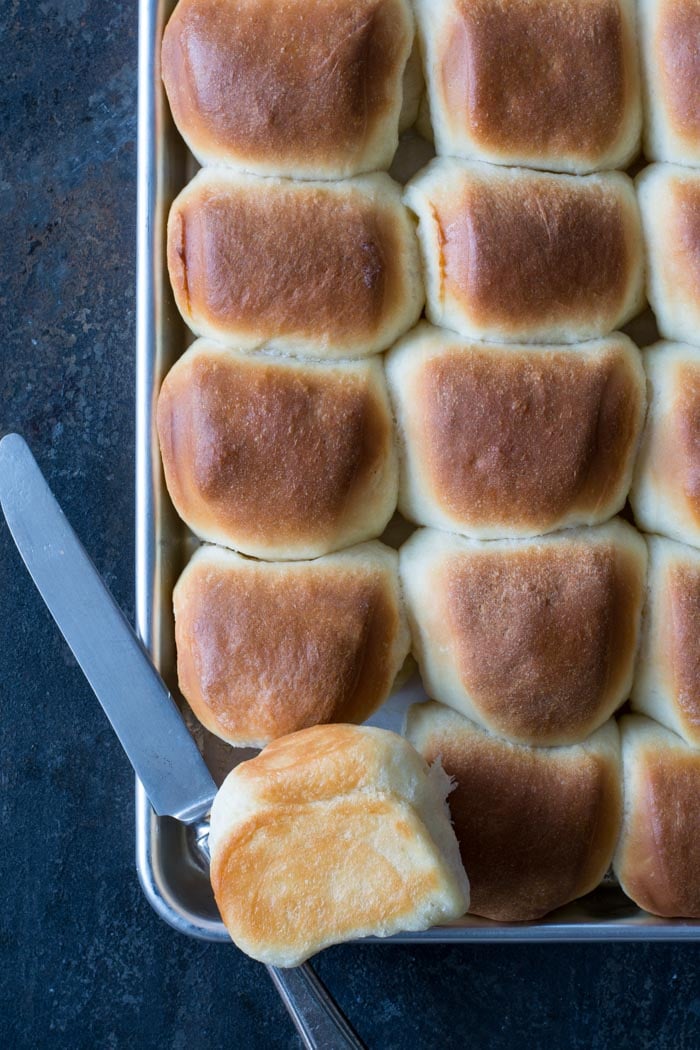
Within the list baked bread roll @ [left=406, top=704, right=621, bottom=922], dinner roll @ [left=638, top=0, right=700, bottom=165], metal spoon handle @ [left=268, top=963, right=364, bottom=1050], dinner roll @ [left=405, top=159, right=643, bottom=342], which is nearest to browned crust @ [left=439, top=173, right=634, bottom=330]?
dinner roll @ [left=405, top=159, right=643, bottom=342]

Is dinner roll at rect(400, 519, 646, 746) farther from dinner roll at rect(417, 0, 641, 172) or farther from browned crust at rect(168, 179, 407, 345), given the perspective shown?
dinner roll at rect(417, 0, 641, 172)

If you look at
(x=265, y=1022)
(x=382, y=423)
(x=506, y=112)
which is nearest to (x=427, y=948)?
(x=265, y=1022)

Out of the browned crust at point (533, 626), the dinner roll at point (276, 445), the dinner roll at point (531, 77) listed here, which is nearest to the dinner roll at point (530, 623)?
the browned crust at point (533, 626)

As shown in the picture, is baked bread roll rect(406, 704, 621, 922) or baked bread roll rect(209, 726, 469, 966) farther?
baked bread roll rect(406, 704, 621, 922)

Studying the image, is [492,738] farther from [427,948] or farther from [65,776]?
[65,776]

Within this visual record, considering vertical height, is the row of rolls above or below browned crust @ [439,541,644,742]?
above

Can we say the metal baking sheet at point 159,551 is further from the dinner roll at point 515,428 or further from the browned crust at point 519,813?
the dinner roll at point 515,428

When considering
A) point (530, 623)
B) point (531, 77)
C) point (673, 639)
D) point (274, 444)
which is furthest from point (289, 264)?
point (673, 639)
